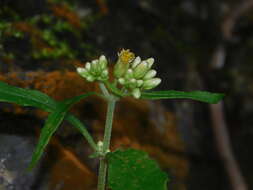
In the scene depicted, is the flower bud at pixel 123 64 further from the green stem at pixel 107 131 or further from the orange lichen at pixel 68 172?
the orange lichen at pixel 68 172

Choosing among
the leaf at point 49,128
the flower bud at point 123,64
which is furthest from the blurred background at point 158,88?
the flower bud at point 123,64

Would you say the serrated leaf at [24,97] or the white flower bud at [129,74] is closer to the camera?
the serrated leaf at [24,97]

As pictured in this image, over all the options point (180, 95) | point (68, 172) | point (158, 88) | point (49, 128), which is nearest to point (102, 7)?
point (158, 88)

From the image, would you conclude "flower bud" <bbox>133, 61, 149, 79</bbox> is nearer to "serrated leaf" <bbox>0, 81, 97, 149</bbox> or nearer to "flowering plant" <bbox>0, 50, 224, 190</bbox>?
"flowering plant" <bbox>0, 50, 224, 190</bbox>

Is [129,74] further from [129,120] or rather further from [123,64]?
[129,120]

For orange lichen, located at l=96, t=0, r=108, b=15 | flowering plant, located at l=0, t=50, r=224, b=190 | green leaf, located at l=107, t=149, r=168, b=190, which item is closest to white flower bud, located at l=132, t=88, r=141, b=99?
flowering plant, located at l=0, t=50, r=224, b=190
